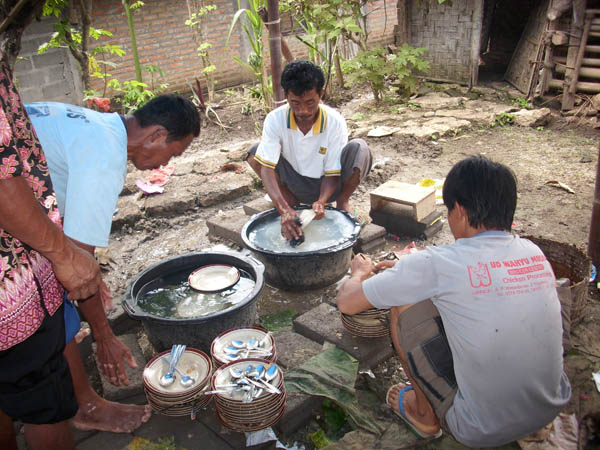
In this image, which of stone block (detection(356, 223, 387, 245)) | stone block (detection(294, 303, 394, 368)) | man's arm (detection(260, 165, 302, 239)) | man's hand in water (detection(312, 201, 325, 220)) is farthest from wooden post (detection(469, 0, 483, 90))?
stone block (detection(294, 303, 394, 368))

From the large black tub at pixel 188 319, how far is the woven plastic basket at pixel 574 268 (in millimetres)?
1762

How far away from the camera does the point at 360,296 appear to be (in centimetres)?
212

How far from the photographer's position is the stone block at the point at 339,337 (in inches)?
104

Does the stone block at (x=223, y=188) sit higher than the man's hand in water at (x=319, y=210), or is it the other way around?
the man's hand in water at (x=319, y=210)

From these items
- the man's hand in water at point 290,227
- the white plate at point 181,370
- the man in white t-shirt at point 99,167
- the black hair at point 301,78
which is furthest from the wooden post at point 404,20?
the white plate at point 181,370

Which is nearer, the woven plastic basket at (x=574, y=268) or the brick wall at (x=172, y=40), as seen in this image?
the woven plastic basket at (x=574, y=268)

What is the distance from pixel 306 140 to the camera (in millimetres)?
3807

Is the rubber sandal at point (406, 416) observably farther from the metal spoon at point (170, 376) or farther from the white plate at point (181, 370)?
the metal spoon at point (170, 376)

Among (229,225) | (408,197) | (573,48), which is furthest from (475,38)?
(229,225)

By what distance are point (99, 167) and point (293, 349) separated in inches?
57.4

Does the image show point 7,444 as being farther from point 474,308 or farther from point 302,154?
point 302,154

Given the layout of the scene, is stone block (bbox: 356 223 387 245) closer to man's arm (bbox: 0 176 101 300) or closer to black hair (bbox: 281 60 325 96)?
black hair (bbox: 281 60 325 96)

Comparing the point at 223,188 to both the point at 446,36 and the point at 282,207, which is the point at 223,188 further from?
the point at 446,36

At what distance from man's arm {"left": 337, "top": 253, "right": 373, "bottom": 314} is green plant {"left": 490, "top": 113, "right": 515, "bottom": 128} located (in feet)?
17.5
